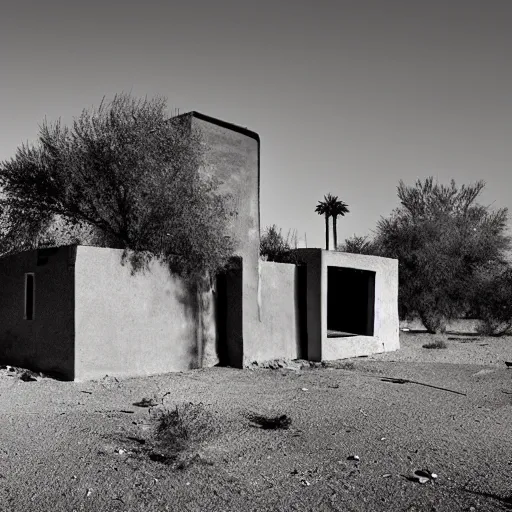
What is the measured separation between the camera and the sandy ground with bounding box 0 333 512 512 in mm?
5422

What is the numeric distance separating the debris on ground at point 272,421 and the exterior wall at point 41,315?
4.03m

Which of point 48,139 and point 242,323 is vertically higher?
point 48,139

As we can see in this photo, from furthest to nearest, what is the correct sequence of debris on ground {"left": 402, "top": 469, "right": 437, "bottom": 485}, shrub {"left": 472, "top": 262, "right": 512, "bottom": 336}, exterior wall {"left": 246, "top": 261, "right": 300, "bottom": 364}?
shrub {"left": 472, "top": 262, "right": 512, "bottom": 336}, exterior wall {"left": 246, "top": 261, "right": 300, "bottom": 364}, debris on ground {"left": 402, "top": 469, "right": 437, "bottom": 485}

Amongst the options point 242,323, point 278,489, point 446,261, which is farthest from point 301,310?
point 446,261

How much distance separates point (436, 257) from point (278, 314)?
41.6 feet

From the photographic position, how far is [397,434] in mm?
7688

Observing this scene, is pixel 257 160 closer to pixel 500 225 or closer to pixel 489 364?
pixel 489 364

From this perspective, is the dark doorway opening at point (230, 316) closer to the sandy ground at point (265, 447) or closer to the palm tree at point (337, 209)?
the sandy ground at point (265, 447)

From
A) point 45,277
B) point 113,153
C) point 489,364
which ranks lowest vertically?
point 489,364

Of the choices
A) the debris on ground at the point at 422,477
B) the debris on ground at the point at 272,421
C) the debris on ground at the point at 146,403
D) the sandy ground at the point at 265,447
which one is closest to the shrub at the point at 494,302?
the sandy ground at the point at 265,447

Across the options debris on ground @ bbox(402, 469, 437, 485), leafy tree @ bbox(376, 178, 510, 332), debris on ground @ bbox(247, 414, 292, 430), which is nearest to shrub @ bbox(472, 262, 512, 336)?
leafy tree @ bbox(376, 178, 510, 332)

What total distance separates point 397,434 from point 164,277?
258 inches

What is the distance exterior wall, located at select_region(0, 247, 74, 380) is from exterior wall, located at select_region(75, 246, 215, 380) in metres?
0.23

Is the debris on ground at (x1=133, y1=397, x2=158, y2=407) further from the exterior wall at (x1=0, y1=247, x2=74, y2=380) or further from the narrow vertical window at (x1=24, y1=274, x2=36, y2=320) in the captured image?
the narrow vertical window at (x1=24, y1=274, x2=36, y2=320)
